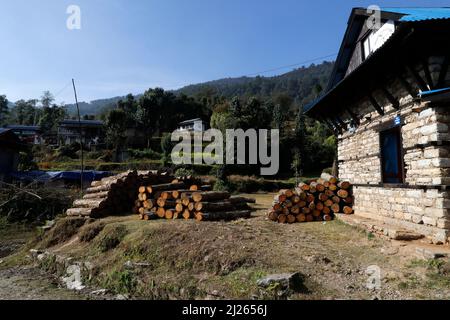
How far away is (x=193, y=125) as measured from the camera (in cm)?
5703

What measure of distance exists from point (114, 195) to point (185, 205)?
3.39 metres

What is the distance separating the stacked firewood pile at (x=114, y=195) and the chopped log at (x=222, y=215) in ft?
12.1

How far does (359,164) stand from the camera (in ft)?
31.6

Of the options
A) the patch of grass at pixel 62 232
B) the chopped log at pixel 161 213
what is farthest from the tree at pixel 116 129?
the chopped log at pixel 161 213

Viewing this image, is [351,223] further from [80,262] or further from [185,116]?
[185,116]

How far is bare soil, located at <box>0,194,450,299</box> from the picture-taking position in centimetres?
477

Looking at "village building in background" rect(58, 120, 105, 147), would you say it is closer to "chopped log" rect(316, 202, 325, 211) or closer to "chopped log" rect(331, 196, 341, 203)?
"chopped log" rect(316, 202, 325, 211)

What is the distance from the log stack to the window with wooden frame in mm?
4482

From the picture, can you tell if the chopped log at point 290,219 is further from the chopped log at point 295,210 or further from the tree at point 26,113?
the tree at point 26,113

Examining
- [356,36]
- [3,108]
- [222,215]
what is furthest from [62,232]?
[3,108]

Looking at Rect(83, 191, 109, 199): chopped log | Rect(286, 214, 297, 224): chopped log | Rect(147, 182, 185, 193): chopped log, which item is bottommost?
Rect(286, 214, 297, 224): chopped log

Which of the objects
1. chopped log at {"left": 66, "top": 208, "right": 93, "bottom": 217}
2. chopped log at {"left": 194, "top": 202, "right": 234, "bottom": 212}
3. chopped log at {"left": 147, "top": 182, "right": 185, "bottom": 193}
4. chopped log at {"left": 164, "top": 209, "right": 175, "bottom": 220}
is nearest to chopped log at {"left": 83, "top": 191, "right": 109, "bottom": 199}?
chopped log at {"left": 66, "top": 208, "right": 93, "bottom": 217}

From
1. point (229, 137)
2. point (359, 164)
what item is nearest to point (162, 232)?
point (359, 164)

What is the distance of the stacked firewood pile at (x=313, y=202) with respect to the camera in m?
9.78
